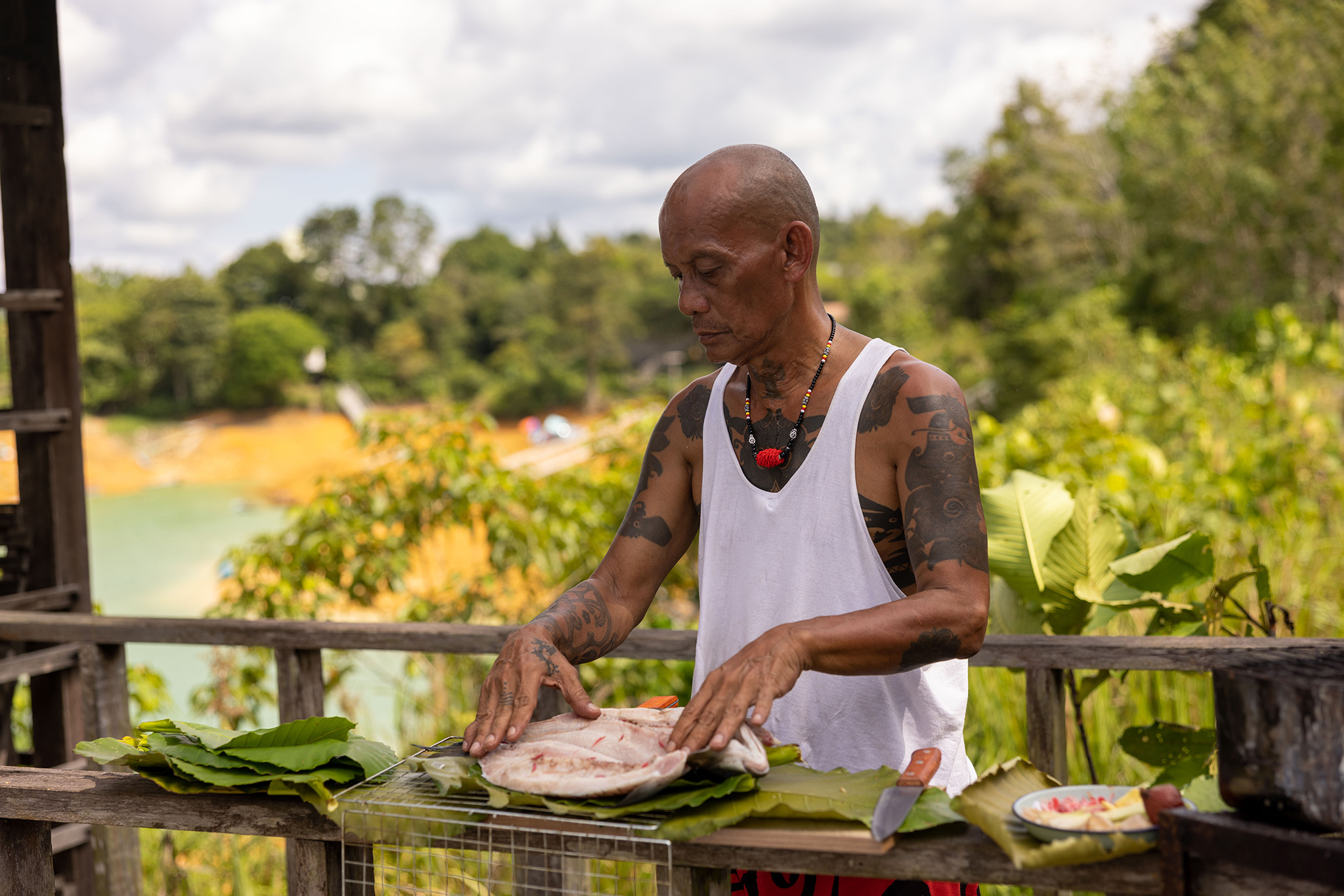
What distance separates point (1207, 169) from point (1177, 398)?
1571cm

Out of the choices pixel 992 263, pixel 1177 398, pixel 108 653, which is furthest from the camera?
pixel 992 263

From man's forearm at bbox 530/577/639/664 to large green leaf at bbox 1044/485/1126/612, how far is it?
122 cm

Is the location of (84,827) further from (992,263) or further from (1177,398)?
(992,263)

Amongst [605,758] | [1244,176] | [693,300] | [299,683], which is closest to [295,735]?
[605,758]

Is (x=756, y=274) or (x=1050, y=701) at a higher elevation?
(x=756, y=274)

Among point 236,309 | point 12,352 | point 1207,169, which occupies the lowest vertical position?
point 12,352

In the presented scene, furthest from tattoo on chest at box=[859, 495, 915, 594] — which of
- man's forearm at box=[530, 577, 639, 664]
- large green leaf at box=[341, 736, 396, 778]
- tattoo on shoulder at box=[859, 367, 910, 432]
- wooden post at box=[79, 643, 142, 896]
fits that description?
wooden post at box=[79, 643, 142, 896]

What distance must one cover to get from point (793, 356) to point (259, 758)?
96 centimetres

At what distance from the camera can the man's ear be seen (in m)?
1.57

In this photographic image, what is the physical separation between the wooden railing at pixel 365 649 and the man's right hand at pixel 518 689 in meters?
0.54

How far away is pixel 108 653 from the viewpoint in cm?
292

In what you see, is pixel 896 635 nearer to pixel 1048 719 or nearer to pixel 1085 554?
pixel 1048 719

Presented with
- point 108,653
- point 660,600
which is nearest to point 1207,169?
point 660,600

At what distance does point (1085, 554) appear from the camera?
2490 mm
